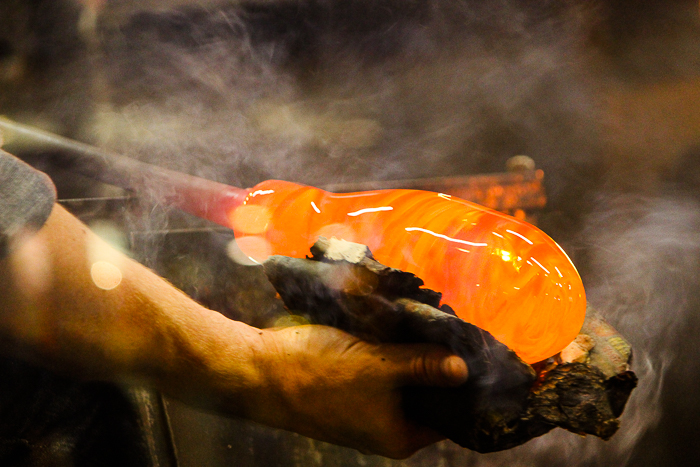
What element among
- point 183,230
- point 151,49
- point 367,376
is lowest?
point 183,230

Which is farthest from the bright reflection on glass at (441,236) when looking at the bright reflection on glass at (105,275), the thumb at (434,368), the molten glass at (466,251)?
the bright reflection on glass at (105,275)

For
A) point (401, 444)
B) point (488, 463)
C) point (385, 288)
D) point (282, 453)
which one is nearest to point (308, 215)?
point (385, 288)

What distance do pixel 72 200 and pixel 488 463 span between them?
1.07m

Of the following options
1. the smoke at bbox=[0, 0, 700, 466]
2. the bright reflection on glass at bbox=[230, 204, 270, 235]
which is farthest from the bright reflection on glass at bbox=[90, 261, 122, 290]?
the smoke at bbox=[0, 0, 700, 466]

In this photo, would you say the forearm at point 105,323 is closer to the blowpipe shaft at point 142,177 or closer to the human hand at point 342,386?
the human hand at point 342,386

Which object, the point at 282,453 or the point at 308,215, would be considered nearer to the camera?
the point at 308,215

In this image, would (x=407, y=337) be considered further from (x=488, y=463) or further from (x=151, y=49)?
(x=151, y=49)

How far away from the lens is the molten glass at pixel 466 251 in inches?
23.6

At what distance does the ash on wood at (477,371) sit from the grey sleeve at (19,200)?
14.6 inches

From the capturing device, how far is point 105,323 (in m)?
0.62

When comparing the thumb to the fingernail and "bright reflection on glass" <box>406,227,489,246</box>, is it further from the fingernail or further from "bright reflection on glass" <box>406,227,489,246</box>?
"bright reflection on glass" <box>406,227,489,246</box>

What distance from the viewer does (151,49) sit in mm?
961

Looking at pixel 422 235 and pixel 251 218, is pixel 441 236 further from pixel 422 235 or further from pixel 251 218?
pixel 251 218

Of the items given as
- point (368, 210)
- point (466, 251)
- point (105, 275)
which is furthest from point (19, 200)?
point (466, 251)
